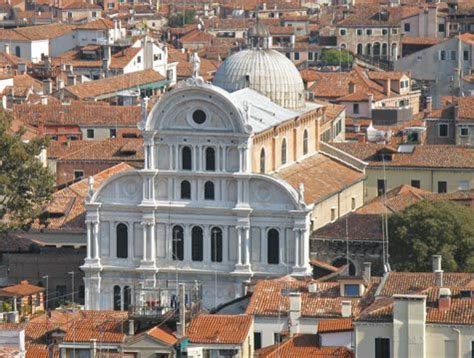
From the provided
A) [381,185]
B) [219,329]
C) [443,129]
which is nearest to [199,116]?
[381,185]

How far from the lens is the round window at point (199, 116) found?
225 ft

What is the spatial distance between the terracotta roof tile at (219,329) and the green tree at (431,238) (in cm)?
1266

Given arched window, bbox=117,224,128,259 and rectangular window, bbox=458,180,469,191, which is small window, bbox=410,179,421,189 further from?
arched window, bbox=117,224,128,259

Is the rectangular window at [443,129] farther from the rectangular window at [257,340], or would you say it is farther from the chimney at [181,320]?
the chimney at [181,320]

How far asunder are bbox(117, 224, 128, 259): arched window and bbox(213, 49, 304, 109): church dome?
338 inches

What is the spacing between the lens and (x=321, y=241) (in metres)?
69.4

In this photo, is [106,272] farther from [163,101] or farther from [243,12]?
[243,12]

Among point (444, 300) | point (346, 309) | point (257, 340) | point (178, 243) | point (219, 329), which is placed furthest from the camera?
point (178, 243)

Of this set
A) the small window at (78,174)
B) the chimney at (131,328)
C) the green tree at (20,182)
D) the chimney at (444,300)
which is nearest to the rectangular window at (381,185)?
the small window at (78,174)

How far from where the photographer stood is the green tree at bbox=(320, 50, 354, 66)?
5079 inches

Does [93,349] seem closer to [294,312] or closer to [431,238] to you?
[294,312]

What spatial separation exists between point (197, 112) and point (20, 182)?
8.14 m

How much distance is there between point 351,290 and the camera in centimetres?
5566

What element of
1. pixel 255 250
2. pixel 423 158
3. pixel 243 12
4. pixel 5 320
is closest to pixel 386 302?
pixel 5 320
